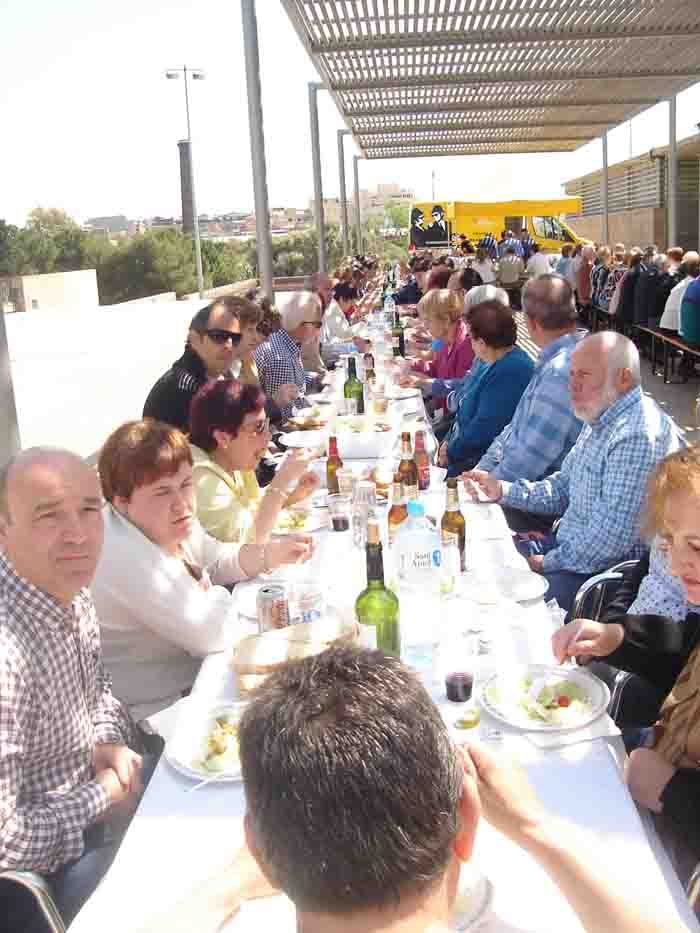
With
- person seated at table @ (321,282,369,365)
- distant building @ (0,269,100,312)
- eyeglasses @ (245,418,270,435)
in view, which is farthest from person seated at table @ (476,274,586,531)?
distant building @ (0,269,100,312)

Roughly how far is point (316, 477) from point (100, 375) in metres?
9.89

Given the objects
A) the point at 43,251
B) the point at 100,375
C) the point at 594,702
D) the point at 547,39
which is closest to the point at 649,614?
the point at 594,702

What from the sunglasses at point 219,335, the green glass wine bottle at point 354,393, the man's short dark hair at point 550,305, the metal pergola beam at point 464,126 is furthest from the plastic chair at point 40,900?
the metal pergola beam at point 464,126

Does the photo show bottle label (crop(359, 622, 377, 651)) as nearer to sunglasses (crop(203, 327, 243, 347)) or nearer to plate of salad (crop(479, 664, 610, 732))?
plate of salad (crop(479, 664, 610, 732))

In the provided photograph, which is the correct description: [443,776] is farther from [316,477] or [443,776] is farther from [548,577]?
[316,477]

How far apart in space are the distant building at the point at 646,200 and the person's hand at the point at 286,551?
1983cm

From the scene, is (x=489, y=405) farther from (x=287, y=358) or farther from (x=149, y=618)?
(x=149, y=618)

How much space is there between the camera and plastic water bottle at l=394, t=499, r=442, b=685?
196cm

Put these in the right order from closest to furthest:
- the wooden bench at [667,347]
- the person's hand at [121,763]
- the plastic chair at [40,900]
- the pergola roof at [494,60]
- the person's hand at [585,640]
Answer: the plastic chair at [40,900]
the person's hand at [121,763]
the person's hand at [585,640]
the pergola roof at [494,60]
the wooden bench at [667,347]

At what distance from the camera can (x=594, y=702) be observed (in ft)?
5.59

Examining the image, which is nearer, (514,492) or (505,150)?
(514,492)

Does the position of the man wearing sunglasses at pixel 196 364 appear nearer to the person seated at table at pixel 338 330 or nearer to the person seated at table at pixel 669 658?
the person seated at table at pixel 669 658

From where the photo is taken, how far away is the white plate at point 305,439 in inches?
166

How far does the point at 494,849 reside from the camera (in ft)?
4.40
